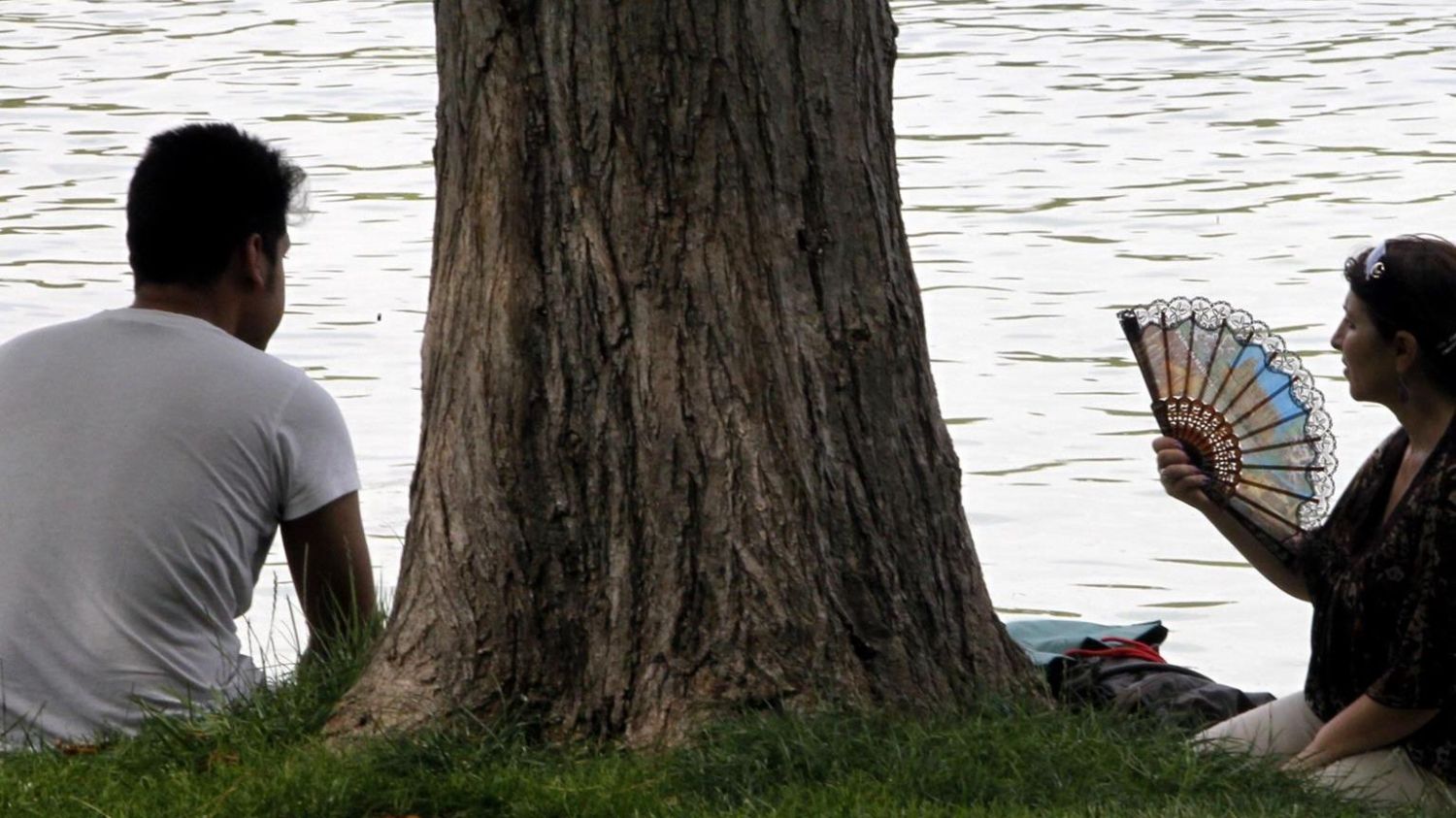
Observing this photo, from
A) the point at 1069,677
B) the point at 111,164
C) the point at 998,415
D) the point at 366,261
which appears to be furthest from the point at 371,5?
the point at 1069,677

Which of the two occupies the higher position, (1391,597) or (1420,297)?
(1420,297)

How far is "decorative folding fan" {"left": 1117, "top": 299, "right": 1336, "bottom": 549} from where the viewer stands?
448 cm

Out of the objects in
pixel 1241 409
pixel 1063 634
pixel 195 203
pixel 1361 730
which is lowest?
pixel 1063 634

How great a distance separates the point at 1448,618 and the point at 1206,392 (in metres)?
0.70

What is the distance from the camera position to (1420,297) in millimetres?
4211

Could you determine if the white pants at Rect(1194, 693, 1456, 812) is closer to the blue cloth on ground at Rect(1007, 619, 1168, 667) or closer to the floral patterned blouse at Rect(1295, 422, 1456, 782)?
the floral patterned blouse at Rect(1295, 422, 1456, 782)

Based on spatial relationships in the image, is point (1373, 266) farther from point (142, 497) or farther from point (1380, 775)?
point (142, 497)

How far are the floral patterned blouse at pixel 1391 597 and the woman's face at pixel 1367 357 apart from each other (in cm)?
11

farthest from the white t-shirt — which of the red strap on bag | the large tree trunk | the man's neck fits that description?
the red strap on bag

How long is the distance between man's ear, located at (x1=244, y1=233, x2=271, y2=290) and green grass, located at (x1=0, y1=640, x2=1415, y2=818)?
0.91 m

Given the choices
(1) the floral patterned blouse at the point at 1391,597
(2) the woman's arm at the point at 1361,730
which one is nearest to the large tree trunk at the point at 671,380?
(2) the woman's arm at the point at 1361,730

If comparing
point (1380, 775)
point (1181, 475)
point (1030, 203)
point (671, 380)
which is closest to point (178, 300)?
point (671, 380)

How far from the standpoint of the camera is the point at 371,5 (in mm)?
21109

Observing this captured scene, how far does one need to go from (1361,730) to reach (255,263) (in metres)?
2.25
